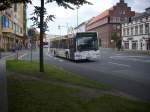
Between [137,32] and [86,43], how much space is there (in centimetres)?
5062

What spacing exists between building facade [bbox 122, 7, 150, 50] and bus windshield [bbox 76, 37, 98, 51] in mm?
42750

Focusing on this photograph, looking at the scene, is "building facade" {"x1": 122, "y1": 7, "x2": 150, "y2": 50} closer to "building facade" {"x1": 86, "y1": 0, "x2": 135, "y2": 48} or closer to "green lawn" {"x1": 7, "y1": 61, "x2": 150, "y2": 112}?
"building facade" {"x1": 86, "y1": 0, "x2": 135, "y2": 48}

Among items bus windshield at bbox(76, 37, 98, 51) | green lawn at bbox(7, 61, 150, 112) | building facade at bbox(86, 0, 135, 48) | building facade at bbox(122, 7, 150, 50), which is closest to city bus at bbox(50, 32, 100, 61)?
bus windshield at bbox(76, 37, 98, 51)

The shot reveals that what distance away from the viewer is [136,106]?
8.17 meters

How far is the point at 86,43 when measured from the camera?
29.1 m

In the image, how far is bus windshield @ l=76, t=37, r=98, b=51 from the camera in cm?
2894

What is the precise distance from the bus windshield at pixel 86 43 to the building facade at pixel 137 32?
42750 mm

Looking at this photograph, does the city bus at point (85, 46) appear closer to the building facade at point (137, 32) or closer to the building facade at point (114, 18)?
the building facade at point (137, 32)

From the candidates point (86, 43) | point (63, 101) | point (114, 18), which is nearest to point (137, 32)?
point (114, 18)

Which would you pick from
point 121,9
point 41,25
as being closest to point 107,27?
point 121,9

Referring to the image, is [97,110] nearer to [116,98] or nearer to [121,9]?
[116,98]

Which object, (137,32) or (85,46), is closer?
(85,46)

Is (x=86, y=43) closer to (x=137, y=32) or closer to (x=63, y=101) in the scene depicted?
(x=63, y=101)

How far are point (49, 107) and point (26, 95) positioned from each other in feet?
6.25
